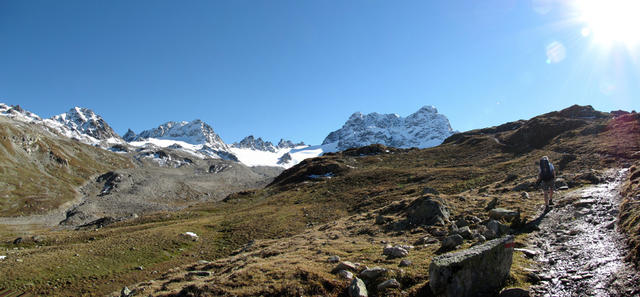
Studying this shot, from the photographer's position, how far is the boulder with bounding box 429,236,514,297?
Result: 938 centimetres

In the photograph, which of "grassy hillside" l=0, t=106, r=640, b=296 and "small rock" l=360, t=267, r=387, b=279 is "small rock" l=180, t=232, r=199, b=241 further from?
"small rock" l=360, t=267, r=387, b=279

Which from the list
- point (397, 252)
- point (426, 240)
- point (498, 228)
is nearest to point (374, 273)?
point (397, 252)

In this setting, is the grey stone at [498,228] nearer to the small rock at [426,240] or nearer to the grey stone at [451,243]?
the grey stone at [451,243]

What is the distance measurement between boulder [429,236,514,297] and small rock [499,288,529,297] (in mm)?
402

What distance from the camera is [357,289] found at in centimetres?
1088

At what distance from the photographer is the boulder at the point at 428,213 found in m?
20.6

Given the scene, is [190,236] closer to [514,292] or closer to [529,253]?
[529,253]

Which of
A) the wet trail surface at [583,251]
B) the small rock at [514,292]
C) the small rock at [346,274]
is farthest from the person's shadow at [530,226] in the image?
the small rock at [346,274]

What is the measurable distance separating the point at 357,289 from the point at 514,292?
194 inches

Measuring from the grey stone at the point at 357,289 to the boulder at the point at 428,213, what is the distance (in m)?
10.7

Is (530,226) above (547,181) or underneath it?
underneath

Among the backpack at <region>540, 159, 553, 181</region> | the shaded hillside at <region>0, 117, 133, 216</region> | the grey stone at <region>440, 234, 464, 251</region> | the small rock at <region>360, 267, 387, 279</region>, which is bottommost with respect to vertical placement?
the small rock at <region>360, 267, 387, 279</region>

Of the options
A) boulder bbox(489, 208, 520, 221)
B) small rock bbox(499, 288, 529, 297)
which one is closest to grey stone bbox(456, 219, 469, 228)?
boulder bbox(489, 208, 520, 221)

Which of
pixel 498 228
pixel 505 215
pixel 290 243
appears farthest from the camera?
pixel 290 243
